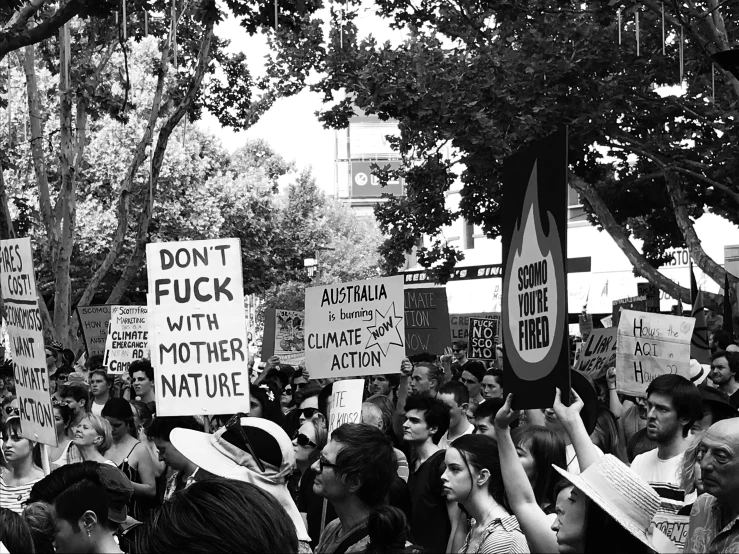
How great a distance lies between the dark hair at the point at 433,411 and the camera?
6504mm

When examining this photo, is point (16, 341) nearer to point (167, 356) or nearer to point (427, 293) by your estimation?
point (167, 356)

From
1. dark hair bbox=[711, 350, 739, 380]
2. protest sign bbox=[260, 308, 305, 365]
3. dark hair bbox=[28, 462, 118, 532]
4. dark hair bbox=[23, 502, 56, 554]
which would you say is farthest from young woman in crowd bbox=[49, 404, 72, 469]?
protest sign bbox=[260, 308, 305, 365]

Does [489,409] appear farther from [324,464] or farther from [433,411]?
[324,464]

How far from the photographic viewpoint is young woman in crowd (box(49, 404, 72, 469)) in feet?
26.0

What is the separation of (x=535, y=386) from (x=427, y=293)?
10.6 metres

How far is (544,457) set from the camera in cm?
504

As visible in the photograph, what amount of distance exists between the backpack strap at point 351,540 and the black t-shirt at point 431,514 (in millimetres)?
1126

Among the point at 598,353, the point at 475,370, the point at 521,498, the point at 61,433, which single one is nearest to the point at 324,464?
the point at 521,498

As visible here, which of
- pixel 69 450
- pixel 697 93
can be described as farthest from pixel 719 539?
pixel 697 93

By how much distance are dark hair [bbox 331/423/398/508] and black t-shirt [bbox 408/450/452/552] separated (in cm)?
83

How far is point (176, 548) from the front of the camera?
2.19 metres

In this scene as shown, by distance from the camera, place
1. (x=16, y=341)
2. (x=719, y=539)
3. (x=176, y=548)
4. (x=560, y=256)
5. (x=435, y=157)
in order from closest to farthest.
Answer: (x=176, y=548)
(x=719, y=539)
(x=560, y=256)
(x=16, y=341)
(x=435, y=157)

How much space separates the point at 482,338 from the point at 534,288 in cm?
1066

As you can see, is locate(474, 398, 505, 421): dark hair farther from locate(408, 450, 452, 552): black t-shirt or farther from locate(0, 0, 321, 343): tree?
locate(0, 0, 321, 343): tree
